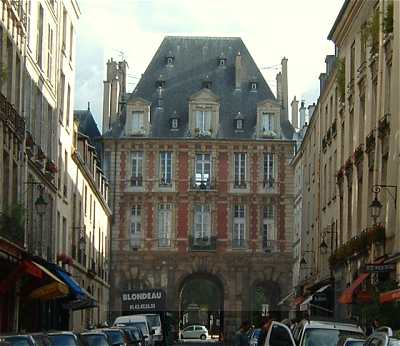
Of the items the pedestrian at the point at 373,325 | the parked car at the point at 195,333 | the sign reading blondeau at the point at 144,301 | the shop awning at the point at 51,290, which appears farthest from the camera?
the parked car at the point at 195,333

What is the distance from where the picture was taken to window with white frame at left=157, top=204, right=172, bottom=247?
84125 millimetres

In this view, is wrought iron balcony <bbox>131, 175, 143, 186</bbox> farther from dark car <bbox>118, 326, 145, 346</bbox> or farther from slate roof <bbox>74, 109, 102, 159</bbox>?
dark car <bbox>118, 326, 145, 346</bbox>

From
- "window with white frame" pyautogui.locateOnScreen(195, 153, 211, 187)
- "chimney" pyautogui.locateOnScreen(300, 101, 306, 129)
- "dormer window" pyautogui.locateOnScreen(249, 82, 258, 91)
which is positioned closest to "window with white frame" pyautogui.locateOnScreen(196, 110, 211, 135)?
"window with white frame" pyautogui.locateOnScreen(195, 153, 211, 187)

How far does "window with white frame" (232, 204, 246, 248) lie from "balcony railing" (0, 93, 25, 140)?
161ft

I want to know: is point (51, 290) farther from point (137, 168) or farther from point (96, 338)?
point (137, 168)

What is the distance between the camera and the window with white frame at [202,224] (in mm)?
84500

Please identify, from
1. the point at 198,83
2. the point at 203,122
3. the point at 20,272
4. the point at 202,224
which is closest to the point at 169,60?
the point at 198,83

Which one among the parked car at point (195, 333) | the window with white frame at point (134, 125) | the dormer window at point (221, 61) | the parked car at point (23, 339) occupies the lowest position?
the parked car at point (195, 333)

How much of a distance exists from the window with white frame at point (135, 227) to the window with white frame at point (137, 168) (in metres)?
1.77

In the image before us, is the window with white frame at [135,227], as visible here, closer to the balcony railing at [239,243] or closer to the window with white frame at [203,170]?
the window with white frame at [203,170]

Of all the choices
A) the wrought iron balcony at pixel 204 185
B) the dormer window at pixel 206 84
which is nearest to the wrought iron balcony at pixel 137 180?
the wrought iron balcony at pixel 204 185

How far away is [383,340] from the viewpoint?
15805mm

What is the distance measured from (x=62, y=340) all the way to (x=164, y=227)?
2476 inches

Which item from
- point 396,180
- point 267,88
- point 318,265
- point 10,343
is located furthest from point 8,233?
point 267,88
